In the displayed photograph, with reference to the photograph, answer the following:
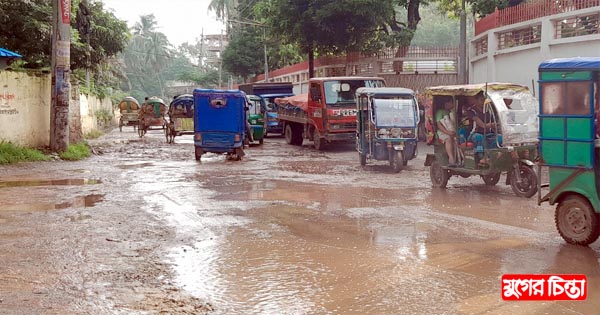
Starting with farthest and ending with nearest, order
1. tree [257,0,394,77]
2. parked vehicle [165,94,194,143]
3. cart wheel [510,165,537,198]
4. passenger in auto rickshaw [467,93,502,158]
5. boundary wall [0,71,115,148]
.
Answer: parked vehicle [165,94,194,143] → tree [257,0,394,77] → boundary wall [0,71,115,148] → passenger in auto rickshaw [467,93,502,158] → cart wheel [510,165,537,198]

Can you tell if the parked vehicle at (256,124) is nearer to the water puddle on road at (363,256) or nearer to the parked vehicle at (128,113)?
the parked vehicle at (128,113)

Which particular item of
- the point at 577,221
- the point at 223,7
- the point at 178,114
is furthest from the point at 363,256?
the point at 223,7

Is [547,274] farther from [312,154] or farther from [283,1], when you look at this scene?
A: [283,1]

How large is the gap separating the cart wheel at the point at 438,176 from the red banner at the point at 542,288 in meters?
6.54

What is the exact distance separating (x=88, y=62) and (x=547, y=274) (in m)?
23.3

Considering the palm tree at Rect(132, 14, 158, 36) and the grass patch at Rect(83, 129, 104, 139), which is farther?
the palm tree at Rect(132, 14, 158, 36)

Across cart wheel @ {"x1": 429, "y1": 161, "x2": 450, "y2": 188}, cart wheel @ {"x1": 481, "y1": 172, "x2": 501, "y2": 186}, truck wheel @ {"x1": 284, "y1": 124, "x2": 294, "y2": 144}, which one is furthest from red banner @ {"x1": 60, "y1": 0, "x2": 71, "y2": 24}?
cart wheel @ {"x1": 481, "y1": 172, "x2": 501, "y2": 186}

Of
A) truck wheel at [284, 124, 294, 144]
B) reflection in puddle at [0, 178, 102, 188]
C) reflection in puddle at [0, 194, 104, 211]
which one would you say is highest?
truck wheel at [284, 124, 294, 144]

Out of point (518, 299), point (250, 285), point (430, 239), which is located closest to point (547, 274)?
point (518, 299)

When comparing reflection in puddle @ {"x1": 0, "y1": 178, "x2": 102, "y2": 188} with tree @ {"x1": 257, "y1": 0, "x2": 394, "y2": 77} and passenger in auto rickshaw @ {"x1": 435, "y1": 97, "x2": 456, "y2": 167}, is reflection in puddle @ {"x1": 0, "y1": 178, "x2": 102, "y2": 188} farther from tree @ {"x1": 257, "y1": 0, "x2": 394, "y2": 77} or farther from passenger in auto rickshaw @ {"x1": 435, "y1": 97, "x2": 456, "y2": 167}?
tree @ {"x1": 257, "y1": 0, "x2": 394, "y2": 77}

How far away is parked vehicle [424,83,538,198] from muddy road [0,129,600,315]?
1.35ft

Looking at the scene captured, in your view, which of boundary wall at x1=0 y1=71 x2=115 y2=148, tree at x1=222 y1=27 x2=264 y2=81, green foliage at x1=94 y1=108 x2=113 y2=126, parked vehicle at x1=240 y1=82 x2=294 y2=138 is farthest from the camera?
tree at x1=222 y1=27 x2=264 y2=81

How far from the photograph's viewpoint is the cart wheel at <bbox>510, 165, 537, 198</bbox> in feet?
35.6

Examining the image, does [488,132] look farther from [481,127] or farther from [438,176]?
[438,176]
